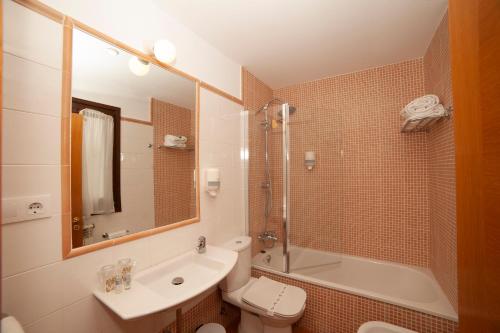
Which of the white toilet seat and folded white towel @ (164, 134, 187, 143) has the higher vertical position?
folded white towel @ (164, 134, 187, 143)

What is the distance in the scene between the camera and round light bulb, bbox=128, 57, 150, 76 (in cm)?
126

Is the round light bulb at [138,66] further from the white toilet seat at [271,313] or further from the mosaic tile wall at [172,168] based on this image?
the white toilet seat at [271,313]

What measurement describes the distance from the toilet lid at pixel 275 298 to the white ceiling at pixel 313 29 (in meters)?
1.98

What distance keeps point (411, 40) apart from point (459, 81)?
1680 mm

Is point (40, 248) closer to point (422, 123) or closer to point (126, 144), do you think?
point (126, 144)

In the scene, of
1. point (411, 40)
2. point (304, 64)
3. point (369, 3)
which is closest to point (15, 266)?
point (369, 3)

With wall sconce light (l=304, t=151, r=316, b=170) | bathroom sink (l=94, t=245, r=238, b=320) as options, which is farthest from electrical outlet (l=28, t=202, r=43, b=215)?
wall sconce light (l=304, t=151, r=316, b=170)

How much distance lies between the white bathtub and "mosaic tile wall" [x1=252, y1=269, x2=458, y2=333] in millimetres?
57

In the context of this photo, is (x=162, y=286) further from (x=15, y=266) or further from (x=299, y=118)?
(x=299, y=118)

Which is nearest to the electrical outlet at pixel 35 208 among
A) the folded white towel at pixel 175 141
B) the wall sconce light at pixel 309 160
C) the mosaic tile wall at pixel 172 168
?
the mosaic tile wall at pixel 172 168

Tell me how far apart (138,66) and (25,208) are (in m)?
0.90

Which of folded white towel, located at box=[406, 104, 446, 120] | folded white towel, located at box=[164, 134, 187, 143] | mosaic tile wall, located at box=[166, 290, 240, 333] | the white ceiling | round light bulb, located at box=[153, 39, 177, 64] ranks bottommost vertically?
mosaic tile wall, located at box=[166, 290, 240, 333]

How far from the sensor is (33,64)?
88 cm

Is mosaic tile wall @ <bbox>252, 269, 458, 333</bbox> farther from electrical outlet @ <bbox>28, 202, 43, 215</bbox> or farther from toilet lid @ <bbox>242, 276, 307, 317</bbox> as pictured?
electrical outlet @ <bbox>28, 202, 43, 215</bbox>
